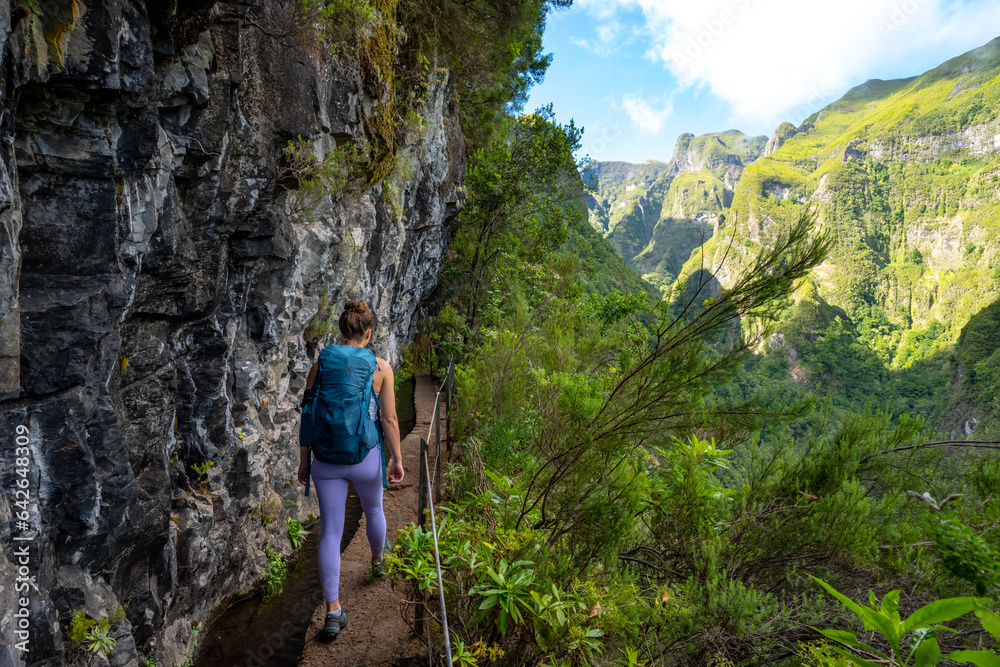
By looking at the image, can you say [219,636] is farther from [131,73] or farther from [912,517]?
[912,517]

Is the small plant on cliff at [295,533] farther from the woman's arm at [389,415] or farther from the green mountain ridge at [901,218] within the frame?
the green mountain ridge at [901,218]

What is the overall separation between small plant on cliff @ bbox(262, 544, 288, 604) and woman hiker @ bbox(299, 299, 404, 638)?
1946mm

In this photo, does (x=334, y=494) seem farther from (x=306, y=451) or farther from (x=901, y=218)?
(x=901, y=218)

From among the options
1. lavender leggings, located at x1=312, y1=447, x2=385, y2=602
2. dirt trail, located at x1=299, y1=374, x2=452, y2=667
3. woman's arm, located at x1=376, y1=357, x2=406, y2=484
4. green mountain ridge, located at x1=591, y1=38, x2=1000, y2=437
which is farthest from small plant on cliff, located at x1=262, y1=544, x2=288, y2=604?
green mountain ridge, located at x1=591, y1=38, x2=1000, y2=437

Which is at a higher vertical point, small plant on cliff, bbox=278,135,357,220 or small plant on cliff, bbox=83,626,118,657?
small plant on cliff, bbox=278,135,357,220

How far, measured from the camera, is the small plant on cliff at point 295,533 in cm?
486

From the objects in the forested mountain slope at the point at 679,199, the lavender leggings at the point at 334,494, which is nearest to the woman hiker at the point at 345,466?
the lavender leggings at the point at 334,494

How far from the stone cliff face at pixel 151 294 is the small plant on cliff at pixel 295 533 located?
129 millimetres

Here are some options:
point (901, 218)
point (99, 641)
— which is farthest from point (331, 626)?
point (901, 218)

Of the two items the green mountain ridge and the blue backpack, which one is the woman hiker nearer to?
the blue backpack

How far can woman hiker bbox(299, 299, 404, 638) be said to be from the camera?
95.3 inches

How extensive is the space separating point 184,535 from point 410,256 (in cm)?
643

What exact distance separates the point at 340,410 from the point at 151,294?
1.52 m

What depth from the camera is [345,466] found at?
2441mm
